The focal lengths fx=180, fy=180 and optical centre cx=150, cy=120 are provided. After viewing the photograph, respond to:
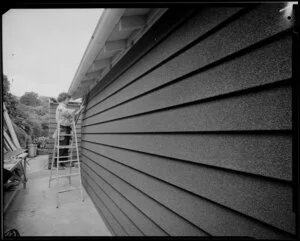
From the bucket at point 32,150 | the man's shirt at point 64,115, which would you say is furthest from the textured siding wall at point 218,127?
the bucket at point 32,150

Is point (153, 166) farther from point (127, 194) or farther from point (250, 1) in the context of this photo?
point (250, 1)

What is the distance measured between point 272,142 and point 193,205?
644 mm

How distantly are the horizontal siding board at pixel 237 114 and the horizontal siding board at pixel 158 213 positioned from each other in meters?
0.63

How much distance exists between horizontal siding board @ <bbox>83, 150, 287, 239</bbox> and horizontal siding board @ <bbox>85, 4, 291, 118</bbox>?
796mm

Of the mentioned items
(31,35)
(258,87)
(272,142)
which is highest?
(31,35)

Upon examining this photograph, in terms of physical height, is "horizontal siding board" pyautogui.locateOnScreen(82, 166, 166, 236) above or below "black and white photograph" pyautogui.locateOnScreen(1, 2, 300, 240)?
below

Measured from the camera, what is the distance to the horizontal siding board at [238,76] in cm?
69

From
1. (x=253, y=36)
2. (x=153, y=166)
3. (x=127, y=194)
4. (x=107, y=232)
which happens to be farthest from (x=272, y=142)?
(x=107, y=232)

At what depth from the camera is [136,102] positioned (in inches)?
80.4

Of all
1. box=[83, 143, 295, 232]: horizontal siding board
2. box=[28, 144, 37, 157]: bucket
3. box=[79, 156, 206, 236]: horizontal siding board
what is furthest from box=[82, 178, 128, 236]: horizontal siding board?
box=[28, 144, 37, 157]: bucket

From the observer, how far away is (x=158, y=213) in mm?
1532

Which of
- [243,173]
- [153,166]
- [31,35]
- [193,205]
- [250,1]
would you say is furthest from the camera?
[31,35]

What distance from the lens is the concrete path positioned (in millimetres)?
2959

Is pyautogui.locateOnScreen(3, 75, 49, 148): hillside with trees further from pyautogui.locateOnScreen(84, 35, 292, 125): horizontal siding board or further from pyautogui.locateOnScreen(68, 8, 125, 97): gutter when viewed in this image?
pyautogui.locateOnScreen(84, 35, 292, 125): horizontal siding board
